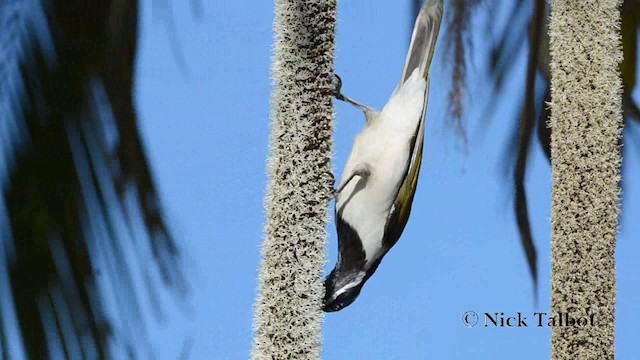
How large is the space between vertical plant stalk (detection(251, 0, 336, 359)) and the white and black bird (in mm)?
88

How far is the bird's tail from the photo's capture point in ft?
5.37

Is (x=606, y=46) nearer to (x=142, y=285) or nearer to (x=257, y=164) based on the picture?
(x=257, y=164)

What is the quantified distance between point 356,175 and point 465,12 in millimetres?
365

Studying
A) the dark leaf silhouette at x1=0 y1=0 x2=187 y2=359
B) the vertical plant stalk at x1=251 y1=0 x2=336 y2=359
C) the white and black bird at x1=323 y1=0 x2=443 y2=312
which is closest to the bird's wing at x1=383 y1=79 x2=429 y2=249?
the white and black bird at x1=323 y1=0 x2=443 y2=312

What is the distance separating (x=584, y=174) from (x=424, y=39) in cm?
34

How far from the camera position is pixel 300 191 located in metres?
1.42

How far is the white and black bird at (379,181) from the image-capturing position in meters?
1.56

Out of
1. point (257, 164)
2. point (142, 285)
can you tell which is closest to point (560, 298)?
point (257, 164)

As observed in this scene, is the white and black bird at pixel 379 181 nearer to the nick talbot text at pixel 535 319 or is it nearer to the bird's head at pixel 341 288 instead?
the bird's head at pixel 341 288

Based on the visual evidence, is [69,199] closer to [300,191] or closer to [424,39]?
[300,191]

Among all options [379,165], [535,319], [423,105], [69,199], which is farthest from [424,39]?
[69,199]

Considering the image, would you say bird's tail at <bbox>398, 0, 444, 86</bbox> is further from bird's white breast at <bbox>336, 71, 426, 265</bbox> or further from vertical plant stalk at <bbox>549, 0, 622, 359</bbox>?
vertical plant stalk at <bbox>549, 0, 622, 359</bbox>

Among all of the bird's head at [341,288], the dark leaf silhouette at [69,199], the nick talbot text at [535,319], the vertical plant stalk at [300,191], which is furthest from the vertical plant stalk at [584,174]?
the dark leaf silhouette at [69,199]

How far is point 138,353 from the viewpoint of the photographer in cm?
150
